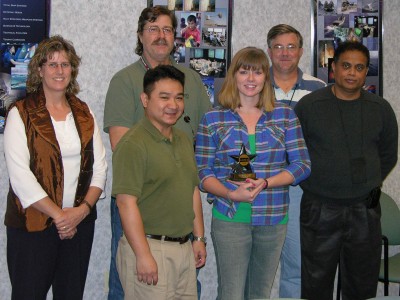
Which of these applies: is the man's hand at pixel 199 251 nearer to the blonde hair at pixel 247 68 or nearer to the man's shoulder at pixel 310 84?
the blonde hair at pixel 247 68

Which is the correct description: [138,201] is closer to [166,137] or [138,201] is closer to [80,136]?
[166,137]

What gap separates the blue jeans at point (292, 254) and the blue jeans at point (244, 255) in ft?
1.37

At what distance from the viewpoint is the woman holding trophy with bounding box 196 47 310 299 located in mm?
2623

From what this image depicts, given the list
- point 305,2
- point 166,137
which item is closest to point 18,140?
point 166,137

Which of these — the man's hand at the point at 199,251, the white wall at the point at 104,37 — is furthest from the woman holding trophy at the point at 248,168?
the white wall at the point at 104,37

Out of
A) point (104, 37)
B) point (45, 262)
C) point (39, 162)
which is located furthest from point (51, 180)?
point (104, 37)

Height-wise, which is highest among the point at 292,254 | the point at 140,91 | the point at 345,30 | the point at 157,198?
the point at 345,30

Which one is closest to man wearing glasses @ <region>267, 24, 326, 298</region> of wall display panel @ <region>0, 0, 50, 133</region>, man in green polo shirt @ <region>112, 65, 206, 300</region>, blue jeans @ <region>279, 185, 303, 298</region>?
blue jeans @ <region>279, 185, 303, 298</region>

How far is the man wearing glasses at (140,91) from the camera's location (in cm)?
281

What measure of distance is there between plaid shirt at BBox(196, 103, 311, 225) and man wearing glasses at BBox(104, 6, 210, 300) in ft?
0.82

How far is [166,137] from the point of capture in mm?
2332

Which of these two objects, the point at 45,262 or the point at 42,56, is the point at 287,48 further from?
the point at 45,262

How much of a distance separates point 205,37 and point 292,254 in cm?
145

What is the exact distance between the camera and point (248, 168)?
8.42ft
